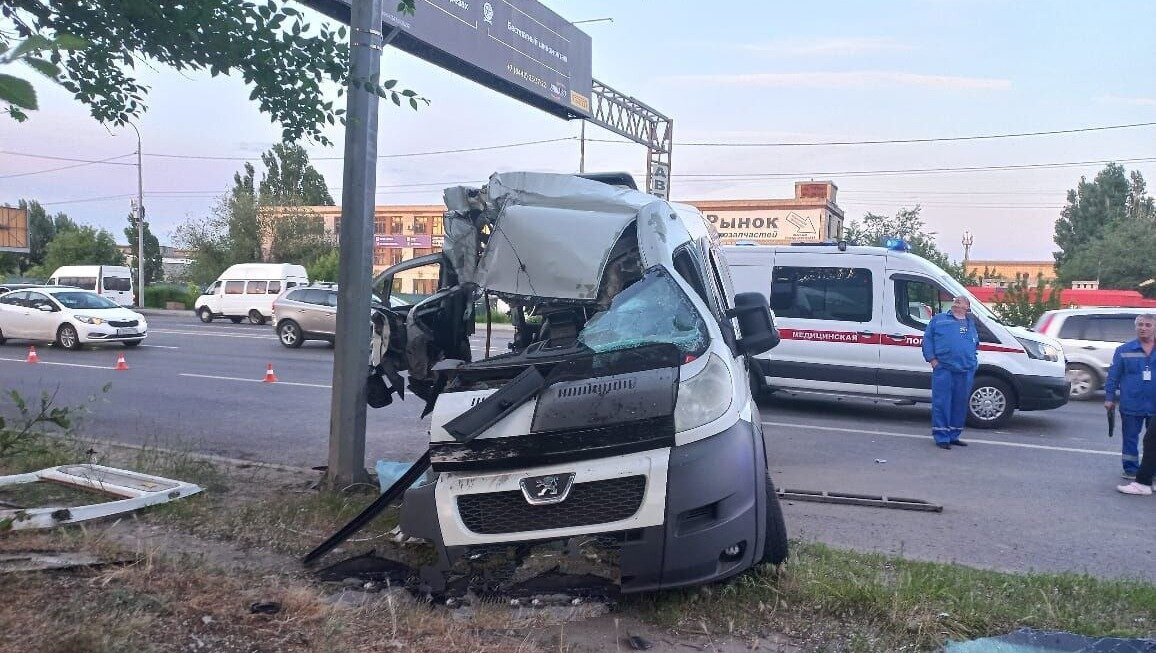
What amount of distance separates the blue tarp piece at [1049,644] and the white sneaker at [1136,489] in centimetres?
381

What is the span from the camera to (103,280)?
36719 mm

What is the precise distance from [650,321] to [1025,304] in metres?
20.3

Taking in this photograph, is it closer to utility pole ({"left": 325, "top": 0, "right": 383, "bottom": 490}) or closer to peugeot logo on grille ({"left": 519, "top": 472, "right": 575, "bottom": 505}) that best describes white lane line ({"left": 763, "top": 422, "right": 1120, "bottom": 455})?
utility pole ({"left": 325, "top": 0, "right": 383, "bottom": 490})

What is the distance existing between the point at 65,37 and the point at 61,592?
280cm

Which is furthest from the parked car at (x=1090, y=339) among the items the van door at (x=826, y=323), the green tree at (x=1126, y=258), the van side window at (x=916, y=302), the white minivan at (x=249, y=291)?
the green tree at (x=1126, y=258)

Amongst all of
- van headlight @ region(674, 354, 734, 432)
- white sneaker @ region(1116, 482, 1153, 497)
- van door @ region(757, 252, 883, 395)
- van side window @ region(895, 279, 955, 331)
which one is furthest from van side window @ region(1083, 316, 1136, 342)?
van headlight @ region(674, 354, 734, 432)

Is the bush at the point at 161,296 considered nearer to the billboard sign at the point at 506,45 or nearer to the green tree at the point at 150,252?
the green tree at the point at 150,252

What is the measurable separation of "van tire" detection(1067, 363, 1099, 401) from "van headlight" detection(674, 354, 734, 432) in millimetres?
12178

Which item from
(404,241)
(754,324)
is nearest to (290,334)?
(754,324)

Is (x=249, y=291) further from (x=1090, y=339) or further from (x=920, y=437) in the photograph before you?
(x=920, y=437)

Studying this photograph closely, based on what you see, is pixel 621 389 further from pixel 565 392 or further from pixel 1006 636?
pixel 1006 636

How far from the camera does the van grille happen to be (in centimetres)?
377

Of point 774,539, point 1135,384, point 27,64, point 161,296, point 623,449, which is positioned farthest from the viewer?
point 161,296

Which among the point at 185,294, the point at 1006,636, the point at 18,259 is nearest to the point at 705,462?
the point at 1006,636
